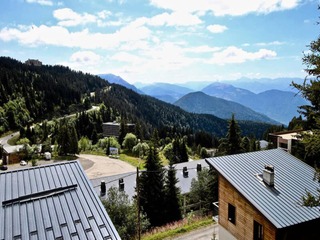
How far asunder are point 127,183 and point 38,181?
32.9m

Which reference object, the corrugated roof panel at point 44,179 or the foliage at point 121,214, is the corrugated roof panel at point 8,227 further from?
the foliage at point 121,214

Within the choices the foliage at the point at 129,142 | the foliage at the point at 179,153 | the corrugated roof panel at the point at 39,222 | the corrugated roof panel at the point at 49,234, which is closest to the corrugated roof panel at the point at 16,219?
the corrugated roof panel at the point at 39,222

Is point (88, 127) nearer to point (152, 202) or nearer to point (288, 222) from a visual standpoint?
point (152, 202)

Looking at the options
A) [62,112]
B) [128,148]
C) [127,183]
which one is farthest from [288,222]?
[62,112]

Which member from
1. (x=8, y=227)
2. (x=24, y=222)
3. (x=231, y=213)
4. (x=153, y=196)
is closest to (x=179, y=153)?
(x=153, y=196)

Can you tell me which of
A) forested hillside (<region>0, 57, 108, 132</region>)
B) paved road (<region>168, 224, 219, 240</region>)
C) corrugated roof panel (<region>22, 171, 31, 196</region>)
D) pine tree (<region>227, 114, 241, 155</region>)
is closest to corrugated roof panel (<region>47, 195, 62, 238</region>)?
corrugated roof panel (<region>22, 171, 31, 196</region>)

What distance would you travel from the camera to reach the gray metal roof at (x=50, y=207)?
9953mm

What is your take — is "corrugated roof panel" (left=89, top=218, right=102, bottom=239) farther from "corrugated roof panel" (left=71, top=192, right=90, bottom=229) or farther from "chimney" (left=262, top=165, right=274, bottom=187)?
"chimney" (left=262, top=165, right=274, bottom=187)

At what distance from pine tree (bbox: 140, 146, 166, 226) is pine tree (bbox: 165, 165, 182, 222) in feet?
1.85

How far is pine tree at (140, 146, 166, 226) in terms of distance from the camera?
106 ft

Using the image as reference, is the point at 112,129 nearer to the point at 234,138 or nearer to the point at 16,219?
the point at 234,138

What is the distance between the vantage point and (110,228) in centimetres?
1048

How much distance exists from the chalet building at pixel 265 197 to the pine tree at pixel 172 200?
13078 millimetres

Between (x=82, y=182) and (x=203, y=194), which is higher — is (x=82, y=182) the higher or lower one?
the higher one
